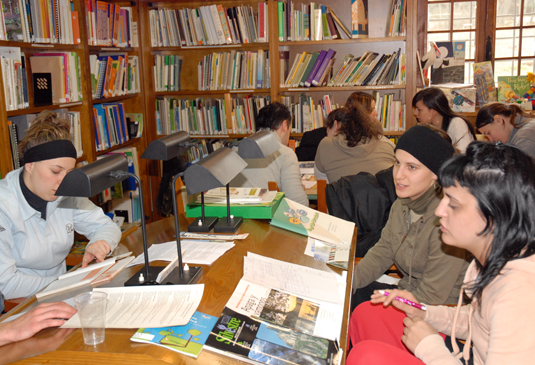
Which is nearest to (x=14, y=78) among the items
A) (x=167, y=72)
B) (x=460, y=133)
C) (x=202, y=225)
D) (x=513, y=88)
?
(x=202, y=225)

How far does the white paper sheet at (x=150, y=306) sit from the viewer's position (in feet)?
3.74

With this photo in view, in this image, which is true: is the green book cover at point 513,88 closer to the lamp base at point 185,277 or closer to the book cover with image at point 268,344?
the lamp base at point 185,277

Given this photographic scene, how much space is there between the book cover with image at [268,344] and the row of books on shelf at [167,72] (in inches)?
141

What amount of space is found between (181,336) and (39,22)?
234cm

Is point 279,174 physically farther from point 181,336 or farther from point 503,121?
point 503,121

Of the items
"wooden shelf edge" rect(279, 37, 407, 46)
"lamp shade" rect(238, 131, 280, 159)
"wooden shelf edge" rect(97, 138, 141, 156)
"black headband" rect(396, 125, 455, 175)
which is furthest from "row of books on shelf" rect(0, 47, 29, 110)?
"wooden shelf edge" rect(279, 37, 407, 46)

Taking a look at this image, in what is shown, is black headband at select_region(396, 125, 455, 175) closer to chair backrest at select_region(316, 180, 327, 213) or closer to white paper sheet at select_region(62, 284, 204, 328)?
chair backrest at select_region(316, 180, 327, 213)

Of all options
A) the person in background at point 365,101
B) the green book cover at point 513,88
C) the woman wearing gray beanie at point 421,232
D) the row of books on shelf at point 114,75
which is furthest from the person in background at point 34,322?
the green book cover at point 513,88

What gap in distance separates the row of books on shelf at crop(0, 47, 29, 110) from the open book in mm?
1347

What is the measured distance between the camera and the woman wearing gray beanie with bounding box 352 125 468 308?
1662mm

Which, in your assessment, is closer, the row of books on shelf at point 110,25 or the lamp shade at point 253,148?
the lamp shade at point 253,148

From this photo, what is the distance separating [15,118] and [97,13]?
1.23 metres

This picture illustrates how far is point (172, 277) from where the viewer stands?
1406 mm

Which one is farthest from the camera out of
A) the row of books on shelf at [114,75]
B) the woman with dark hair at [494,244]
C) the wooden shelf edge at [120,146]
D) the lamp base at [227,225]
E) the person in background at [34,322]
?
the wooden shelf edge at [120,146]
